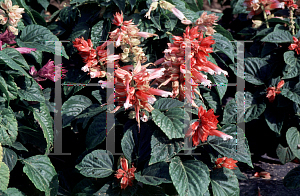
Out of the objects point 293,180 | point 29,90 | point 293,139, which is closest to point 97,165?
point 29,90

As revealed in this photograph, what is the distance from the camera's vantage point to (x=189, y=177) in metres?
1.48

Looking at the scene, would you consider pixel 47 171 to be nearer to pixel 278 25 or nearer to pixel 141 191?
pixel 141 191

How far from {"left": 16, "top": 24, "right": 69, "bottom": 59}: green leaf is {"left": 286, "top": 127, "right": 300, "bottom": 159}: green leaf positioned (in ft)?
5.11

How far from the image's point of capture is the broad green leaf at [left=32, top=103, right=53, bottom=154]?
168 centimetres

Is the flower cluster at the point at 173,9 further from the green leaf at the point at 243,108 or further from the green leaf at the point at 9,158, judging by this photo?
the green leaf at the point at 9,158

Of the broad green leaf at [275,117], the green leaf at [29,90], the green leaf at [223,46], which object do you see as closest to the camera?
the green leaf at [29,90]

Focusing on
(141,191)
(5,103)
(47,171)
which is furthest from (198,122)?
(5,103)

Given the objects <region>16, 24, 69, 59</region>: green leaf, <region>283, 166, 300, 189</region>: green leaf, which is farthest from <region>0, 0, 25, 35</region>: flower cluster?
<region>283, 166, 300, 189</region>: green leaf

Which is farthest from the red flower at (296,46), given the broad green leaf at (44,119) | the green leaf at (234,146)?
the broad green leaf at (44,119)

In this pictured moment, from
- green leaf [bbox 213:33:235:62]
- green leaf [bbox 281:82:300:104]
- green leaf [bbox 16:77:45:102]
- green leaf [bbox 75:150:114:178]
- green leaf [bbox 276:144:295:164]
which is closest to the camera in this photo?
green leaf [bbox 75:150:114:178]

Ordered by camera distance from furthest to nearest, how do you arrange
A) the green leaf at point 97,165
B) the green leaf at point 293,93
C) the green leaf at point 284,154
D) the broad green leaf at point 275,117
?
the green leaf at point 284,154
the broad green leaf at point 275,117
the green leaf at point 293,93
the green leaf at point 97,165

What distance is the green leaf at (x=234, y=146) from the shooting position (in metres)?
1.58

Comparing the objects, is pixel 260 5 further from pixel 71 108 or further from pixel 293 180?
pixel 71 108

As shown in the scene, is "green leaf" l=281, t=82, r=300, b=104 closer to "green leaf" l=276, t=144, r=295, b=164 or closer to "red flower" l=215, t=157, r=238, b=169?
"green leaf" l=276, t=144, r=295, b=164
